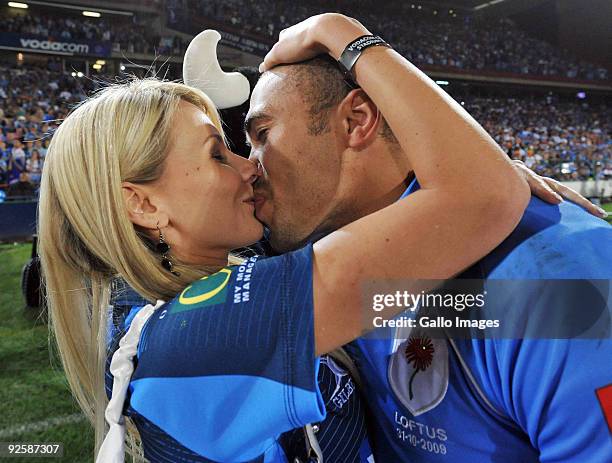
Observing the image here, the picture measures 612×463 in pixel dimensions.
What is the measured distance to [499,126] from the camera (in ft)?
47.3

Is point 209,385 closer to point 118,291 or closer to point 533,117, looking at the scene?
point 118,291

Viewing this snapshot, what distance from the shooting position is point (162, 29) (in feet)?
40.5

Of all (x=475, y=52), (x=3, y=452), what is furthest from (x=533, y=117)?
(x=3, y=452)

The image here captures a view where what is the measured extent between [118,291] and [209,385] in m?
0.52

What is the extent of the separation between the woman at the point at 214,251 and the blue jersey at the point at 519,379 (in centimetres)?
7

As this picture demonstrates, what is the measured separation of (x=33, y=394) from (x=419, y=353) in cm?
290

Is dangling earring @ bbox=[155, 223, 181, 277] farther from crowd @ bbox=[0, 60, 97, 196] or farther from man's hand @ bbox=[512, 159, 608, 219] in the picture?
crowd @ bbox=[0, 60, 97, 196]

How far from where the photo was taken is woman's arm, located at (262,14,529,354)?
26.5 inches

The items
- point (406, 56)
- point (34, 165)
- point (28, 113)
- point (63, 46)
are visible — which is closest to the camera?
point (34, 165)

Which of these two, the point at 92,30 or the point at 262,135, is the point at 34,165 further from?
the point at 262,135

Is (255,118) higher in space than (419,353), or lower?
higher

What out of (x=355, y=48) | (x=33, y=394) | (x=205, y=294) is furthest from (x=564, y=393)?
(x=33, y=394)

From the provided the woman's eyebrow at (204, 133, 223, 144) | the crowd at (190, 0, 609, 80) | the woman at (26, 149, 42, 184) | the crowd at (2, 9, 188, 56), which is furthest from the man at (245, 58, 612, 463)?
the crowd at (190, 0, 609, 80)

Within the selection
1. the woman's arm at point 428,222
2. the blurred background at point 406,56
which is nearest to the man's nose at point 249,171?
the woman's arm at point 428,222
